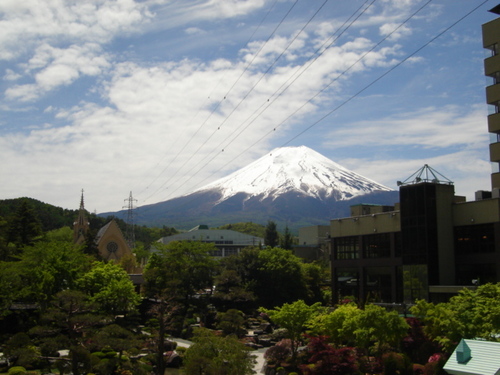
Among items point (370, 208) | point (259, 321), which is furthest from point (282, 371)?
point (370, 208)

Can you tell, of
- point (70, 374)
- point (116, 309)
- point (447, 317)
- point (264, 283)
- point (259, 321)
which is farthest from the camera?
point (264, 283)

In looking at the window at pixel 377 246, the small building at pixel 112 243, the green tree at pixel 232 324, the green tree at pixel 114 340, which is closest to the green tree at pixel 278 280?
the window at pixel 377 246

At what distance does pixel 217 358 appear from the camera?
73.1ft

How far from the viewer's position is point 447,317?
23.7 metres

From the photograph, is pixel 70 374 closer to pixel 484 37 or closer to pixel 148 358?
pixel 148 358

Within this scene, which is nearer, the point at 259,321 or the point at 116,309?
the point at 116,309

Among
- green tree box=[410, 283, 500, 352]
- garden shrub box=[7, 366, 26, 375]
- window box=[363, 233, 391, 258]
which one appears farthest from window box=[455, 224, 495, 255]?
garden shrub box=[7, 366, 26, 375]

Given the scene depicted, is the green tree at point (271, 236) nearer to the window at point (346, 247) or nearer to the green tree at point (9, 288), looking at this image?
the window at point (346, 247)

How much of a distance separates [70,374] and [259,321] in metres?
18.7

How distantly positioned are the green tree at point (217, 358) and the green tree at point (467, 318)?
8.33 metres

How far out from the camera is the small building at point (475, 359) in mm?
16834

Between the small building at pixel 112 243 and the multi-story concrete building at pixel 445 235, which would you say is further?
the small building at pixel 112 243

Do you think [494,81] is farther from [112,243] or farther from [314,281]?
[112,243]

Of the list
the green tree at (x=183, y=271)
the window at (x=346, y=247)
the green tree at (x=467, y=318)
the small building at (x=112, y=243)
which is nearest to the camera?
the green tree at (x=467, y=318)
